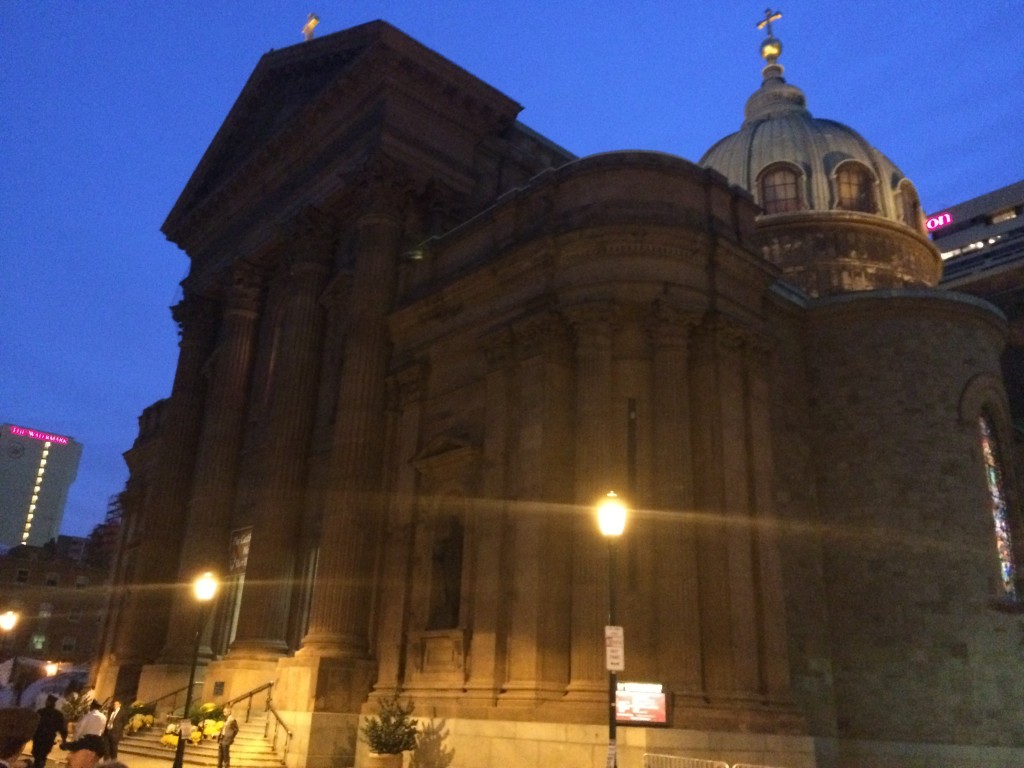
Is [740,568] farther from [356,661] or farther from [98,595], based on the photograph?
[98,595]

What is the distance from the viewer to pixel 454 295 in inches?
1046

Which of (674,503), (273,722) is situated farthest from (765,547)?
(273,722)

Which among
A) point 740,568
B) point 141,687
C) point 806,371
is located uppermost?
point 806,371

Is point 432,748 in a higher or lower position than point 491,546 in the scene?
lower

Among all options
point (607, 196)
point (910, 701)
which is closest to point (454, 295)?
point (607, 196)

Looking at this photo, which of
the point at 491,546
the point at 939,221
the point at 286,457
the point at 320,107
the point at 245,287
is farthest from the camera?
the point at 939,221

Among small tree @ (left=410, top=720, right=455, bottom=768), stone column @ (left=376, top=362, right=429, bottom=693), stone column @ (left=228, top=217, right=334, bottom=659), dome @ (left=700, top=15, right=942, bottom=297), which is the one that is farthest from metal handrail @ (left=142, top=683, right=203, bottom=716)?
dome @ (left=700, top=15, right=942, bottom=297)

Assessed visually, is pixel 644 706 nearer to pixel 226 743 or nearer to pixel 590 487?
pixel 590 487

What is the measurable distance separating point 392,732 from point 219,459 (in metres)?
16.5

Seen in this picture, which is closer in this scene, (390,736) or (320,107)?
(390,736)

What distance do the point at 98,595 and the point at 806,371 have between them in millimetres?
78760

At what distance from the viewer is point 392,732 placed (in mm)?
20922

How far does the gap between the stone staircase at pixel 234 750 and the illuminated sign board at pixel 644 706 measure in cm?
1064

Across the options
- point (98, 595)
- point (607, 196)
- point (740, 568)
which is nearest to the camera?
point (740, 568)
